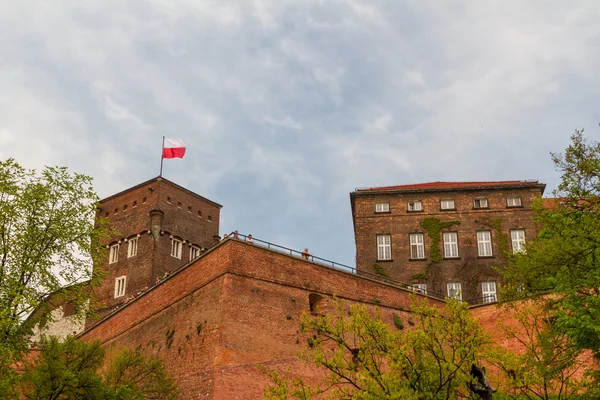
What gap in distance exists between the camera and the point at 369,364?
55.5 feet

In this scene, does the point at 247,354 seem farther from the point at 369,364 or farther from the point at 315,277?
the point at 369,364

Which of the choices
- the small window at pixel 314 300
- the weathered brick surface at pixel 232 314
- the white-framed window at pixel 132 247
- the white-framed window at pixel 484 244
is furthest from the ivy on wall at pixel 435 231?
the white-framed window at pixel 132 247

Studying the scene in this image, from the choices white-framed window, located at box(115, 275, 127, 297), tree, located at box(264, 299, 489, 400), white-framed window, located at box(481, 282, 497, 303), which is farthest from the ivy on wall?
tree, located at box(264, 299, 489, 400)

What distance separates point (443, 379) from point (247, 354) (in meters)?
12.0

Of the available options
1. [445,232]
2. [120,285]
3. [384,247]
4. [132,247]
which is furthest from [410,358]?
[132,247]

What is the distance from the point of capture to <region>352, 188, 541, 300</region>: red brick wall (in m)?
42.7

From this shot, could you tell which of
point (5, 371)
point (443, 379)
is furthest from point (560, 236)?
point (5, 371)

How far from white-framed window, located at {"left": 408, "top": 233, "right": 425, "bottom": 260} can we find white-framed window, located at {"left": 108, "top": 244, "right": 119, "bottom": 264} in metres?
21.0

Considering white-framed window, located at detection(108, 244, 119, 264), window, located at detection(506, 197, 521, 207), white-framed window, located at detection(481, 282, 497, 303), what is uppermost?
window, located at detection(506, 197, 521, 207)

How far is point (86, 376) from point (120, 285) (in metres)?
26.4

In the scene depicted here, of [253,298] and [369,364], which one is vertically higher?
[253,298]

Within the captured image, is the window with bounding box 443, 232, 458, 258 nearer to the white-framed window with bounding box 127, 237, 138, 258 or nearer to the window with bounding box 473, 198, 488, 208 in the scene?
the window with bounding box 473, 198, 488, 208

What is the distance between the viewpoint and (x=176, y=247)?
49.3 m

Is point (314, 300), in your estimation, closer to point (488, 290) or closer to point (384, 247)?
point (384, 247)
